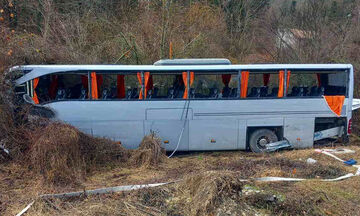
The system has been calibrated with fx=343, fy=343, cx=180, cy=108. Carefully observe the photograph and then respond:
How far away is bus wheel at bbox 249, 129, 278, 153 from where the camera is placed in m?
10.4

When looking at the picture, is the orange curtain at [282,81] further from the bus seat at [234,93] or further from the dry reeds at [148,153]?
the dry reeds at [148,153]

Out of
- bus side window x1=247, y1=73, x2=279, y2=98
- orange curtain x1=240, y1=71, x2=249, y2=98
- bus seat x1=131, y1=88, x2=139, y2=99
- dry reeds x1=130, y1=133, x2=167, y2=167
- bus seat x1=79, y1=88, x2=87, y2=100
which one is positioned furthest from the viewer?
bus side window x1=247, y1=73, x2=279, y2=98

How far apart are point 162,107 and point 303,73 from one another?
458 centimetres

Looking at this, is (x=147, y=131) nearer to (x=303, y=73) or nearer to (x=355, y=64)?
(x=303, y=73)

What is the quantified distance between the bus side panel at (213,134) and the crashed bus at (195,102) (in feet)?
0.10

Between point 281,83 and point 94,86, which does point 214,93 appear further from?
point 94,86

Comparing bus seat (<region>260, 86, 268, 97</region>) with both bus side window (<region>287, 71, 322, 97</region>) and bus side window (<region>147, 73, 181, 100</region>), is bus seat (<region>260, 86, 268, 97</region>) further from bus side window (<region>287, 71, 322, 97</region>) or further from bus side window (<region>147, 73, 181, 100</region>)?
bus side window (<region>147, 73, 181, 100</region>)

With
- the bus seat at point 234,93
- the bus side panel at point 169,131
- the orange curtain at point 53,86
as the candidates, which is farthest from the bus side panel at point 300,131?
the orange curtain at point 53,86

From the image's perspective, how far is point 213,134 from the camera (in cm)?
1014

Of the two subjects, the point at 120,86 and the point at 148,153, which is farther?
the point at 120,86

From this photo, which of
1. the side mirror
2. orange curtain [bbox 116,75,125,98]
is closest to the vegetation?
the side mirror

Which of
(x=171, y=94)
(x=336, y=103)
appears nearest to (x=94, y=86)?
(x=171, y=94)

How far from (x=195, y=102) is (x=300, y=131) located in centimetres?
338

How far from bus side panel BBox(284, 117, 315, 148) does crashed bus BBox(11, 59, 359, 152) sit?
0.10 ft
